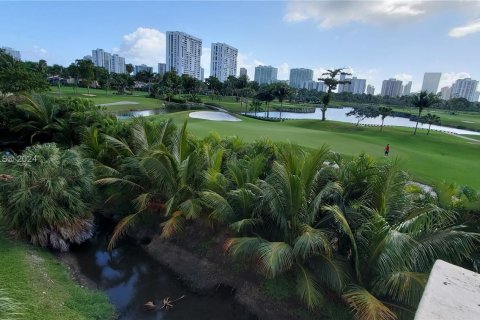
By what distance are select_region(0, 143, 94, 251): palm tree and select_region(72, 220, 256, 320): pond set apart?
2.62 ft

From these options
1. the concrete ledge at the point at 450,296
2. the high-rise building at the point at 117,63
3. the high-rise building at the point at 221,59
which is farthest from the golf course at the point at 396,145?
the high-rise building at the point at 117,63

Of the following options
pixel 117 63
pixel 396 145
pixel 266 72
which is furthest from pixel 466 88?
pixel 117 63

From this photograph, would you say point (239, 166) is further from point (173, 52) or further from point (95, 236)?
point (173, 52)

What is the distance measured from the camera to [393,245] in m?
5.05

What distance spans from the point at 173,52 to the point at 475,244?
143752mm

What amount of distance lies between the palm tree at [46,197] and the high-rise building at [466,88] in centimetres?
19919

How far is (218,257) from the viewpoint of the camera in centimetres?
796

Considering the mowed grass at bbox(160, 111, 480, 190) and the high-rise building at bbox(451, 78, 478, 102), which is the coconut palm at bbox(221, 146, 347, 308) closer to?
the mowed grass at bbox(160, 111, 480, 190)

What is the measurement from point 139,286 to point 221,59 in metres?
149

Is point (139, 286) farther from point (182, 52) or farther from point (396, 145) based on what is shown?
point (182, 52)

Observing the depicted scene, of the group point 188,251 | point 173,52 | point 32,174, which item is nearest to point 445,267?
point 188,251

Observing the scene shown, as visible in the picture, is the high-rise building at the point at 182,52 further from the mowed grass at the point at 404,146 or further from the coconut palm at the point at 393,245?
the coconut palm at the point at 393,245

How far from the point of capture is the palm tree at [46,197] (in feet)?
25.3

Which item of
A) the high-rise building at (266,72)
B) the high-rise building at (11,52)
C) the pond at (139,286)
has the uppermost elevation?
the high-rise building at (266,72)
